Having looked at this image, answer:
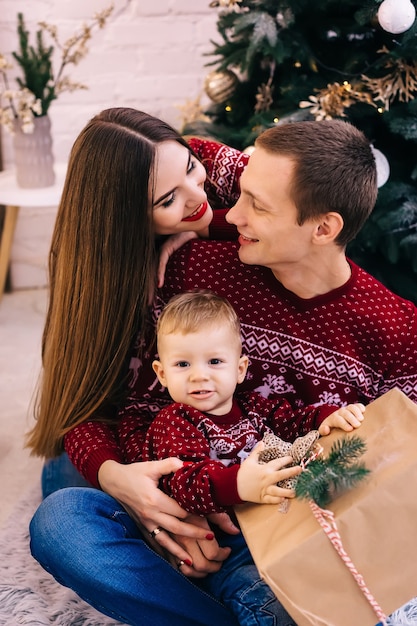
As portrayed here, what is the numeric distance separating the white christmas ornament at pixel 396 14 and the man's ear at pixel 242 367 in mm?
856

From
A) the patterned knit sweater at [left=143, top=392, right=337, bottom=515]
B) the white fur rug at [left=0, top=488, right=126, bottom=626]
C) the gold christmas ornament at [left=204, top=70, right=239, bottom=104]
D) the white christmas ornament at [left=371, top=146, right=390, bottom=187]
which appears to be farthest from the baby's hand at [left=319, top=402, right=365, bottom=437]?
the gold christmas ornament at [left=204, top=70, right=239, bottom=104]

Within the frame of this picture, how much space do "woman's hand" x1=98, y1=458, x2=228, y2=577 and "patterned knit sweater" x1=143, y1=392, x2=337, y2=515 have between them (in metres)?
0.02

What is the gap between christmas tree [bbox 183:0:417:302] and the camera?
78.6 inches

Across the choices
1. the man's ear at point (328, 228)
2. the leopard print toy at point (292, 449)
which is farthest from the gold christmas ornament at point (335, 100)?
the leopard print toy at point (292, 449)

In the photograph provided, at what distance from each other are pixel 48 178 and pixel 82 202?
123 centimetres

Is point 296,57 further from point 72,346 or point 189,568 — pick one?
point 189,568

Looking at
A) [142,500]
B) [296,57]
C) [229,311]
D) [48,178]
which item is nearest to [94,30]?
[48,178]

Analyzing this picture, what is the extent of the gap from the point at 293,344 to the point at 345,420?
0.31 meters

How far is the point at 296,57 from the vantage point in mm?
2096

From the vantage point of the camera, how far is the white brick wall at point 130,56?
2795mm

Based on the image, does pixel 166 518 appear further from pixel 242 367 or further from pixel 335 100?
pixel 335 100

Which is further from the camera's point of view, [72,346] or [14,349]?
[14,349]

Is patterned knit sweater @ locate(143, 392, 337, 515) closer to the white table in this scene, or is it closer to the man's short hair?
the man's short hair

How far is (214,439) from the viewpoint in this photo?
1.42 m
